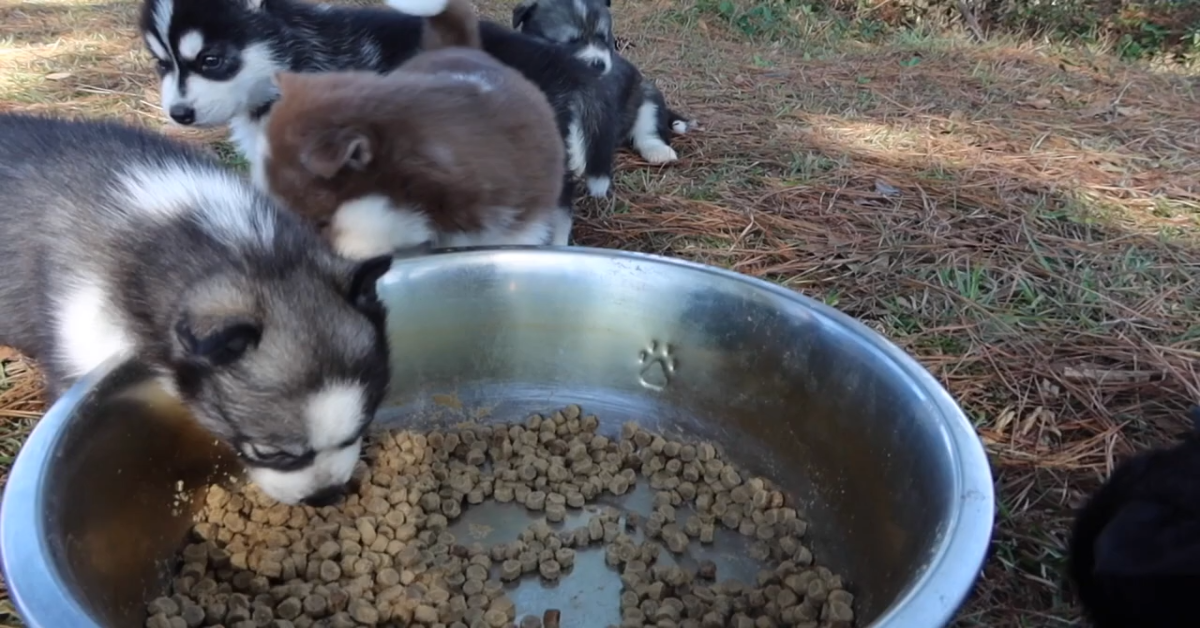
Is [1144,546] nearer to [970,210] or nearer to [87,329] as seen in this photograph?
[87,329]

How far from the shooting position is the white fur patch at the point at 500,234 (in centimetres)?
317

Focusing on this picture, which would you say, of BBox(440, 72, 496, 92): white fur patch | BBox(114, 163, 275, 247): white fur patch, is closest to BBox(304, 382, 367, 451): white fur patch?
BBox(114, 163, 275, 247): white fur patch

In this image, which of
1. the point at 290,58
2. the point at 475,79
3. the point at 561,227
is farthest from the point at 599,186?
the point at 290,58

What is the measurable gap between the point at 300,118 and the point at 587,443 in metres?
1.37

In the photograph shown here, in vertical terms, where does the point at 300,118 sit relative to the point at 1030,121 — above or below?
above

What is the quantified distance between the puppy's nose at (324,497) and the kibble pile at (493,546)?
210 millimetres

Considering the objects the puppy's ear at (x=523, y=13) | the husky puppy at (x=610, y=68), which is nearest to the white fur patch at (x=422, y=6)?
the husky puppy at (x=610, y=68)

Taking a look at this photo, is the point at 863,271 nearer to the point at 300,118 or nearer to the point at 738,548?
the point at 738,548

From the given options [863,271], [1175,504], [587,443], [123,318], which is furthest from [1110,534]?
[123,318]

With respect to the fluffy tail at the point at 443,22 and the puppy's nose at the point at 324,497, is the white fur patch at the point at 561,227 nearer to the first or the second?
the fluffy tail at the point at 443,22

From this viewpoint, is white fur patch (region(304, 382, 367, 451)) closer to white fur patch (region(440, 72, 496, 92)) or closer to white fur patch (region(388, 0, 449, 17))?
white fur patch (region(440, 72, 496, 92))

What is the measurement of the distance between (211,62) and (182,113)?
26cm

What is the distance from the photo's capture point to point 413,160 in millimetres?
2957

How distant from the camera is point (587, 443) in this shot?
297cm
